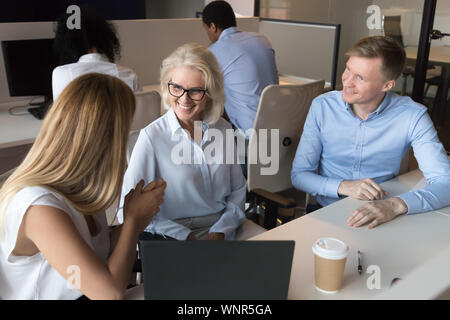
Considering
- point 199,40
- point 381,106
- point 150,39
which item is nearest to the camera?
point 381,106

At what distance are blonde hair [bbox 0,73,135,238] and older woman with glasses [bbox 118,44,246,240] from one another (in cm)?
48

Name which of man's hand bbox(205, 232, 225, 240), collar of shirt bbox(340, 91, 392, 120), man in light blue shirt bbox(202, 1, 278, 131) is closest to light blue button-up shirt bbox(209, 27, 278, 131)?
man in light blue shirt bbox(202, 1, 278, 131)

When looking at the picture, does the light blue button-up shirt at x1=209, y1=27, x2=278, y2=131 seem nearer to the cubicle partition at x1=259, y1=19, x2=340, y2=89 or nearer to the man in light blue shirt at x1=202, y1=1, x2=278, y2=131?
the man in light blue shirt at x1=202, y1=1, x2=278, y2=131

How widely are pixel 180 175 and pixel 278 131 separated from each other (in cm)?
89

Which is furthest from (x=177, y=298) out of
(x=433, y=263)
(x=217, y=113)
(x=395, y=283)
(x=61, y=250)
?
(x=217, y=113)

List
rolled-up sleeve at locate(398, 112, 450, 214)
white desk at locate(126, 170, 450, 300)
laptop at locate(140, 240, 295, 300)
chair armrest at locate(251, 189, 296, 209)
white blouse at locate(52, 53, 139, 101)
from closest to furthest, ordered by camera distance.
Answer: laptop at locate(140, 240, 295, 300)
white desk at locate(126, 170, 450, 300)
rolled-up sleeve at locate(398, 112, 450, 214)
chair armrest at locate(251, 189, 296, 209)
white blouse at locate(52, 53, 139, 101)

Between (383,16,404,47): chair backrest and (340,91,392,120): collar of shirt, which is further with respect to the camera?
(383,16,404,47): chair backrest

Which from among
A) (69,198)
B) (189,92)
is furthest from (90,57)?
(69,198)

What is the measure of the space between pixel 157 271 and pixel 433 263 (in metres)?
0.79

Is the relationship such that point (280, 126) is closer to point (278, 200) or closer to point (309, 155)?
point (309, 155)

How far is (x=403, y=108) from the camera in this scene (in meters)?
1.96

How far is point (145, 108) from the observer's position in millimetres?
2359

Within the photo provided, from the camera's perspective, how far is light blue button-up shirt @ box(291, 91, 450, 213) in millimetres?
1899

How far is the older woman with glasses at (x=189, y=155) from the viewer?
1677 mm
